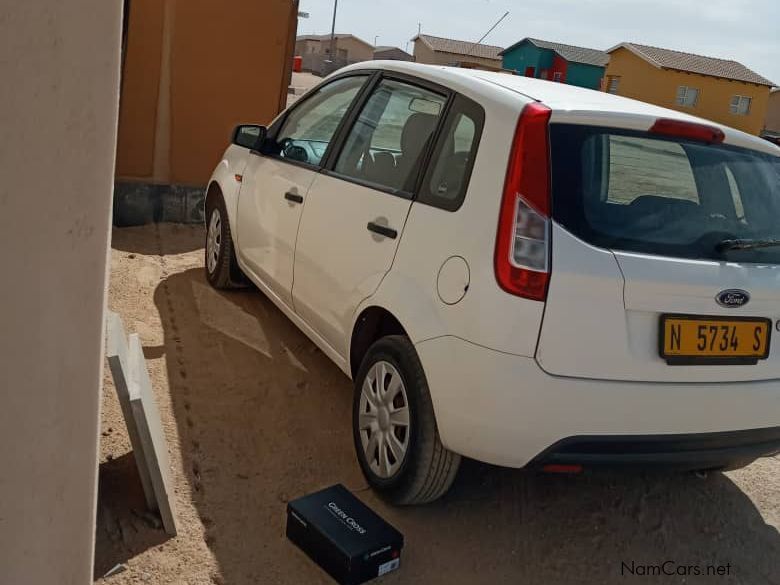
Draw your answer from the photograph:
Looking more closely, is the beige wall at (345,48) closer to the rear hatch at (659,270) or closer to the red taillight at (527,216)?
the rear hatch at (659,270)

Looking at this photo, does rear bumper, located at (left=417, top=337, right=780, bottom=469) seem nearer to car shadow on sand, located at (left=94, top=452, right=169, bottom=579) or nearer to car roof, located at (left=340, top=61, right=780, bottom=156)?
car roof, located at (left=340, top=61, right=780, bottom=156)

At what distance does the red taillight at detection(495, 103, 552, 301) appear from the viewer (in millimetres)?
2721

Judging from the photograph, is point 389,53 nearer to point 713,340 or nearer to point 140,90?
point 140,90

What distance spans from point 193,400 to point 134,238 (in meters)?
3.25

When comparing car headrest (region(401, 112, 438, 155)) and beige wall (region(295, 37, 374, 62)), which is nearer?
car headrest (region(401, 112, 438, 155))

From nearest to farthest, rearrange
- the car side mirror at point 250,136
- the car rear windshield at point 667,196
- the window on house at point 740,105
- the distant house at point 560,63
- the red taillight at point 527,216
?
1. the red taillight at point 527,216
2. the car rear windshield at point 667,196
3. the car side mirror at point 250,136
4. the window on house at point 740,105
5. the distant house at point 560,63

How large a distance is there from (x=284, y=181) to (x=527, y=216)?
2027mm

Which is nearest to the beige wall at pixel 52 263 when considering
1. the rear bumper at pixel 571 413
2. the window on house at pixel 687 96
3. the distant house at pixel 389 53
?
the rear bumper at pixel 571 413

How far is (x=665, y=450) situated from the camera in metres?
2.91

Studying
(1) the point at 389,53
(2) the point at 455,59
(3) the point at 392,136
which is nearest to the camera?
(3) the point at 392,136

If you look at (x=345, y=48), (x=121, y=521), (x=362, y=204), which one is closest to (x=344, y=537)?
(x=121, y=521)

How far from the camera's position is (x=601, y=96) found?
346 centimetres

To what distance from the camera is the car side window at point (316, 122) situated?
169 inches

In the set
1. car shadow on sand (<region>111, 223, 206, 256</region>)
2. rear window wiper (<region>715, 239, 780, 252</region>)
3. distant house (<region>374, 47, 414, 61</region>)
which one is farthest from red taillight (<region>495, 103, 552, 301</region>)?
distant house (<region>374, 47, 414, 61</region>)
